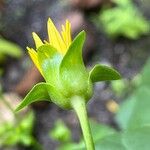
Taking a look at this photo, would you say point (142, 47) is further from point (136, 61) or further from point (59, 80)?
point (59, 80)

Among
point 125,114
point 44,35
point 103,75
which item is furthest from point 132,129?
point 44,35

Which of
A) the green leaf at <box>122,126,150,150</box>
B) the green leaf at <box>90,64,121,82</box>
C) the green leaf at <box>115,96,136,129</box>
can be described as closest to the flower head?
the green leaf at <box>90,64,121,82</box>

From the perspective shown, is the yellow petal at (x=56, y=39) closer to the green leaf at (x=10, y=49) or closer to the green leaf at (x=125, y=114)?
the green leaf at (x=125, y=114)

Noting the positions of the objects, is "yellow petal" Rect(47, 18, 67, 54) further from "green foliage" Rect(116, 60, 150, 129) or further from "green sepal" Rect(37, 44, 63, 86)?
"green foliage" Rect(116, 60, 150, 129)

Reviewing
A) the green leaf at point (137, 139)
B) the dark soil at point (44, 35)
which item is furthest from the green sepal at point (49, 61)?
the dark soil at point (44, 35)

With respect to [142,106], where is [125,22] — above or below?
above

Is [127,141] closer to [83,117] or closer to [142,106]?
[83,117]

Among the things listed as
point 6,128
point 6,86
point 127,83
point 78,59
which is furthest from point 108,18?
point 78,59

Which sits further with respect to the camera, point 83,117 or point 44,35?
point 44,35

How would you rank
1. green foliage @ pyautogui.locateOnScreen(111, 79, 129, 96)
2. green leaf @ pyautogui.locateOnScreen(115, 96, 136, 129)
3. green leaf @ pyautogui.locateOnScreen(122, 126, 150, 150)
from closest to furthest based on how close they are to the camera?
1. green leaf @ pyautogui.locateOnScreen(122, 126, 150, 150)
2. green leaf @ pyautogui.locateOnScreen(115, 96, 136, 129)
3. green foliage @ pyautogui.locateOnScreen(111, 79, 129, 96)
